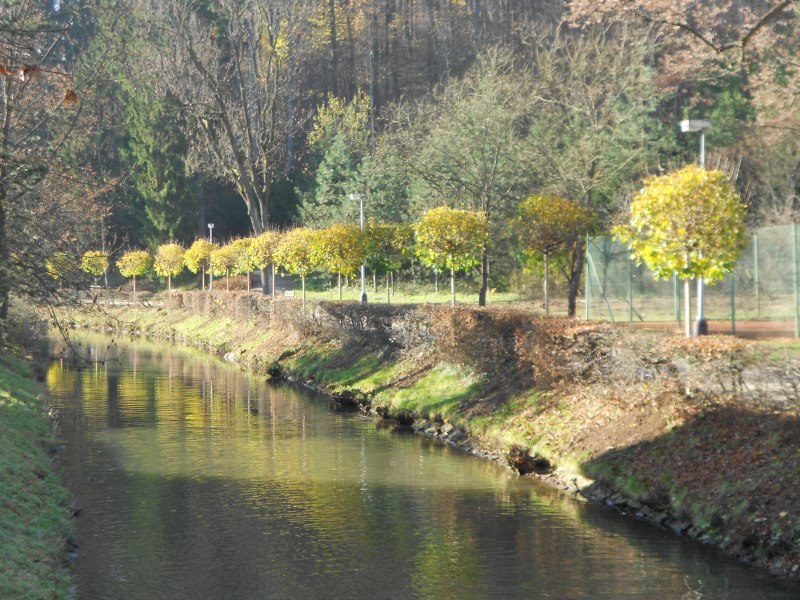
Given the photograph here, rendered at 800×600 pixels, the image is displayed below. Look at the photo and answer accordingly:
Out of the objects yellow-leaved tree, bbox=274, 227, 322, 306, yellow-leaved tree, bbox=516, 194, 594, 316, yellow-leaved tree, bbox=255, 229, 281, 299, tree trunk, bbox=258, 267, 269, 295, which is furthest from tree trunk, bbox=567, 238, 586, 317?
tree trunk, bbox=258, 267, 269, 295

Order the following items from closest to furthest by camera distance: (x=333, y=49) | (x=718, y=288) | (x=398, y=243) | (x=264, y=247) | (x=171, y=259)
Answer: (x=718, y=288) → (x=398, y=243) → (x=264, y=247) → (x=171, y=259) → (x=333, y=49)

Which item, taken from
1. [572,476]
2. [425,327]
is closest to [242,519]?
[572,476]

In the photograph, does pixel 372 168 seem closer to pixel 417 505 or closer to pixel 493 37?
pixel 493 37

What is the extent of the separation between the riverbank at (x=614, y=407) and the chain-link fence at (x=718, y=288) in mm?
4498

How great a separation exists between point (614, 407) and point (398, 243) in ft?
75.7

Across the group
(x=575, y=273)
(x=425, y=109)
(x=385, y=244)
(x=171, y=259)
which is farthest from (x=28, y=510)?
(x=171, y=259)

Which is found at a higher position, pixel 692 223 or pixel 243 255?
pixel 243 255

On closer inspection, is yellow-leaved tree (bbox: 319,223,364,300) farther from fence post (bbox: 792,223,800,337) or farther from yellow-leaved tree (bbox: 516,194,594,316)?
fence post (bbox: 792,223,800,337)

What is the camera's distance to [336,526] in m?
14.9

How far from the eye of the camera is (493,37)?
60.3m

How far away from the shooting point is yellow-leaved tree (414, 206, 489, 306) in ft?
105

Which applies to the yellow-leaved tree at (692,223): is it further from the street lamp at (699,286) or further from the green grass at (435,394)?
the green grass at (435,394)

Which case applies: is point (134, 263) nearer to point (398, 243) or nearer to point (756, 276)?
point (398, 243)

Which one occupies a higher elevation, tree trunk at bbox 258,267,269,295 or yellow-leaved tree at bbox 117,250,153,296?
yellow-leaved tree at bbox 117,250,153,296
